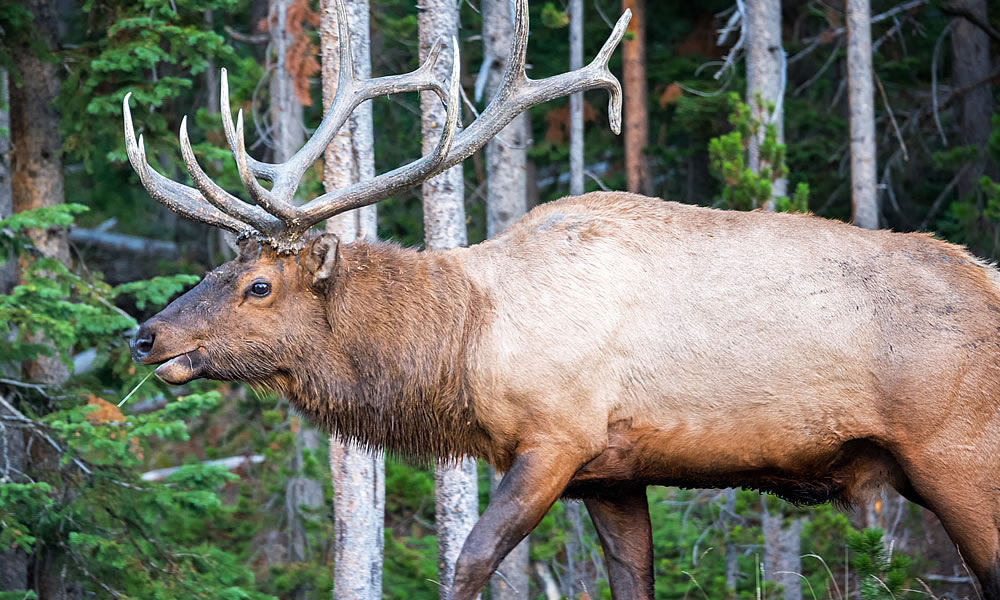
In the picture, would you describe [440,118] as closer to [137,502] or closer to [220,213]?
[220,213]

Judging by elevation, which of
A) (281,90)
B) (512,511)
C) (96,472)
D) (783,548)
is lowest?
(783,548)

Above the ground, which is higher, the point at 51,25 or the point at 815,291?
the point at 51,25

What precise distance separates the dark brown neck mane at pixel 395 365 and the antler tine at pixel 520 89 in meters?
0.68

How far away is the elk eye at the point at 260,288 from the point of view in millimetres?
5250

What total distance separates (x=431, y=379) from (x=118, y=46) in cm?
457

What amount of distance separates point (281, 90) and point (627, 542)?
7.00m

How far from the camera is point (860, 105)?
9945 millimetres

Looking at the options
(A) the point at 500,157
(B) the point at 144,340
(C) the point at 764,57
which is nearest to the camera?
(B) the point at 144,340

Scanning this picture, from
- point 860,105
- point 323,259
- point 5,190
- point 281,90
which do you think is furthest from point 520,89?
point 281,90

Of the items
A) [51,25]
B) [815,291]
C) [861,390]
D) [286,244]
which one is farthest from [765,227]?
[51,25]

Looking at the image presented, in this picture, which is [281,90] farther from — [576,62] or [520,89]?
[520,89]

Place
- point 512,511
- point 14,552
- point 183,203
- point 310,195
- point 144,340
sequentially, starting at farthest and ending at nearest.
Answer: point 310,195
point 14,552
point 183,203
point 144,340
point 512,511

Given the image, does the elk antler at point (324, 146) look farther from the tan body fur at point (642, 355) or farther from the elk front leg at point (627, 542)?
the elk front leg at point (627, 542)

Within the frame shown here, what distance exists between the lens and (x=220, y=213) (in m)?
5.35
